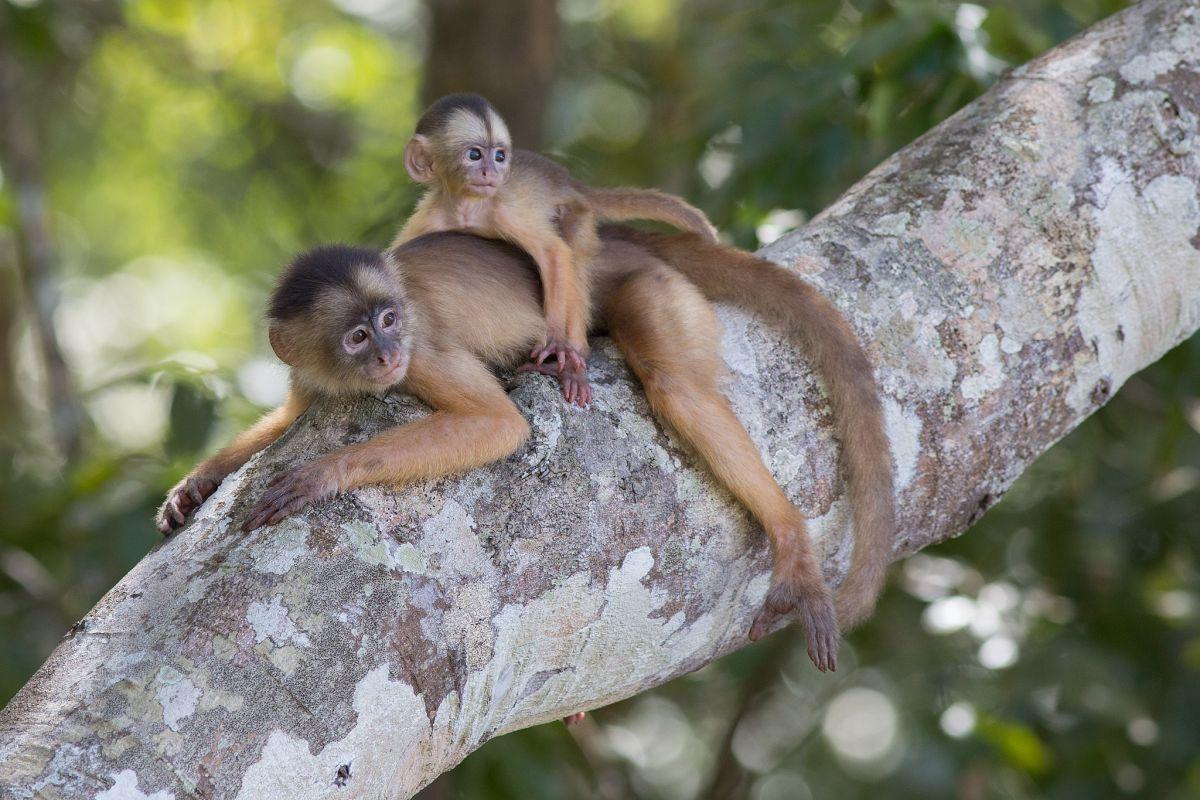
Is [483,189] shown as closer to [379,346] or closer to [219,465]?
Answer: [379,346]

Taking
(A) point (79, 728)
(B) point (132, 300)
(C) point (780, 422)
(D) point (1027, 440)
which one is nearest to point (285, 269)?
(C) point (780, 422)

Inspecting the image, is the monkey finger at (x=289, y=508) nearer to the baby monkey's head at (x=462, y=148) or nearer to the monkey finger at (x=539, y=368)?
the monkey finger at (x=539, y=368)

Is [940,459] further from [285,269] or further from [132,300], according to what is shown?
[132,300]

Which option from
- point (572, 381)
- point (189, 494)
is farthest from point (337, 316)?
point (572, 381)

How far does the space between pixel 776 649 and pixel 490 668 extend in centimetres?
382

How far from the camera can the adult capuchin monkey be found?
2428 millimetres

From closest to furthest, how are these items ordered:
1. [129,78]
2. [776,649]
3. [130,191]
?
[776,649] < [129,78] < [130,191]

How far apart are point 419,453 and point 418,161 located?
150 cm

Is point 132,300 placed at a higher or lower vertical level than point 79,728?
lower

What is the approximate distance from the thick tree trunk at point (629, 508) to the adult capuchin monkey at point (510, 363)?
0.19 feet

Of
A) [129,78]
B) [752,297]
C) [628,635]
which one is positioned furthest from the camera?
[129,78]

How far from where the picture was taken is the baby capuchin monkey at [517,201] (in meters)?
3.21

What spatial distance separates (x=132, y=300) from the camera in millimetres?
11695

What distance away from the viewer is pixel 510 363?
3070mm
